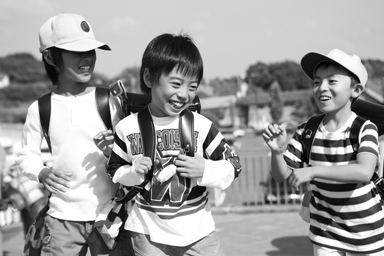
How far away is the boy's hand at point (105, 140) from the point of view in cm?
244

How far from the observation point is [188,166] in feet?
7.02

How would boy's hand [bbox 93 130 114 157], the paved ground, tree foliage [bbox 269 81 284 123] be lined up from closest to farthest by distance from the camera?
boy's hand [bbox 93 130 114 157]
the paved ground
tree foliage [bbox 269 81 284 123]

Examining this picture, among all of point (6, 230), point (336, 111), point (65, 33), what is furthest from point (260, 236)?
point (65, 33)

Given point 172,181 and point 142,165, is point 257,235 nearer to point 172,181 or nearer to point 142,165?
point 172,181

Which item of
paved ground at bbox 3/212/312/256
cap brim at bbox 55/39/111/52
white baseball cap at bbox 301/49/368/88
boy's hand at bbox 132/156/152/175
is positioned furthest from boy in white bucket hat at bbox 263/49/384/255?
paved ground at bbox 3/212/312/256

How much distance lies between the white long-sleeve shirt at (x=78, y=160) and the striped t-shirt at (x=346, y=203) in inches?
46.1

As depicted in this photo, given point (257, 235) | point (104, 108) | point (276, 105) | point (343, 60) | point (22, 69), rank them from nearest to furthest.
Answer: point (343, 60), point (104, 108), point (257, 235), point (276, 105), point (22, 69)

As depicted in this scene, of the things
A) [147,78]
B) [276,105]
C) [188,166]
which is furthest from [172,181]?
[276,105]

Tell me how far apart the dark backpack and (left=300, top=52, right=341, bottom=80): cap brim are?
269 millimetres

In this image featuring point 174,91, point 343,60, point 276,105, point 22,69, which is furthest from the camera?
point 22,69

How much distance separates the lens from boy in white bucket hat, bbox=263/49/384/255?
2.23 m

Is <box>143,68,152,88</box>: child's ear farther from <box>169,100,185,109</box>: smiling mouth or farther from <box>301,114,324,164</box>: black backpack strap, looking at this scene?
<box>301,114,324,164</box>: black backpack strap

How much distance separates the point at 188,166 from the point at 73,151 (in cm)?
77

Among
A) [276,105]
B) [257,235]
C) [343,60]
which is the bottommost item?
[257,235]
